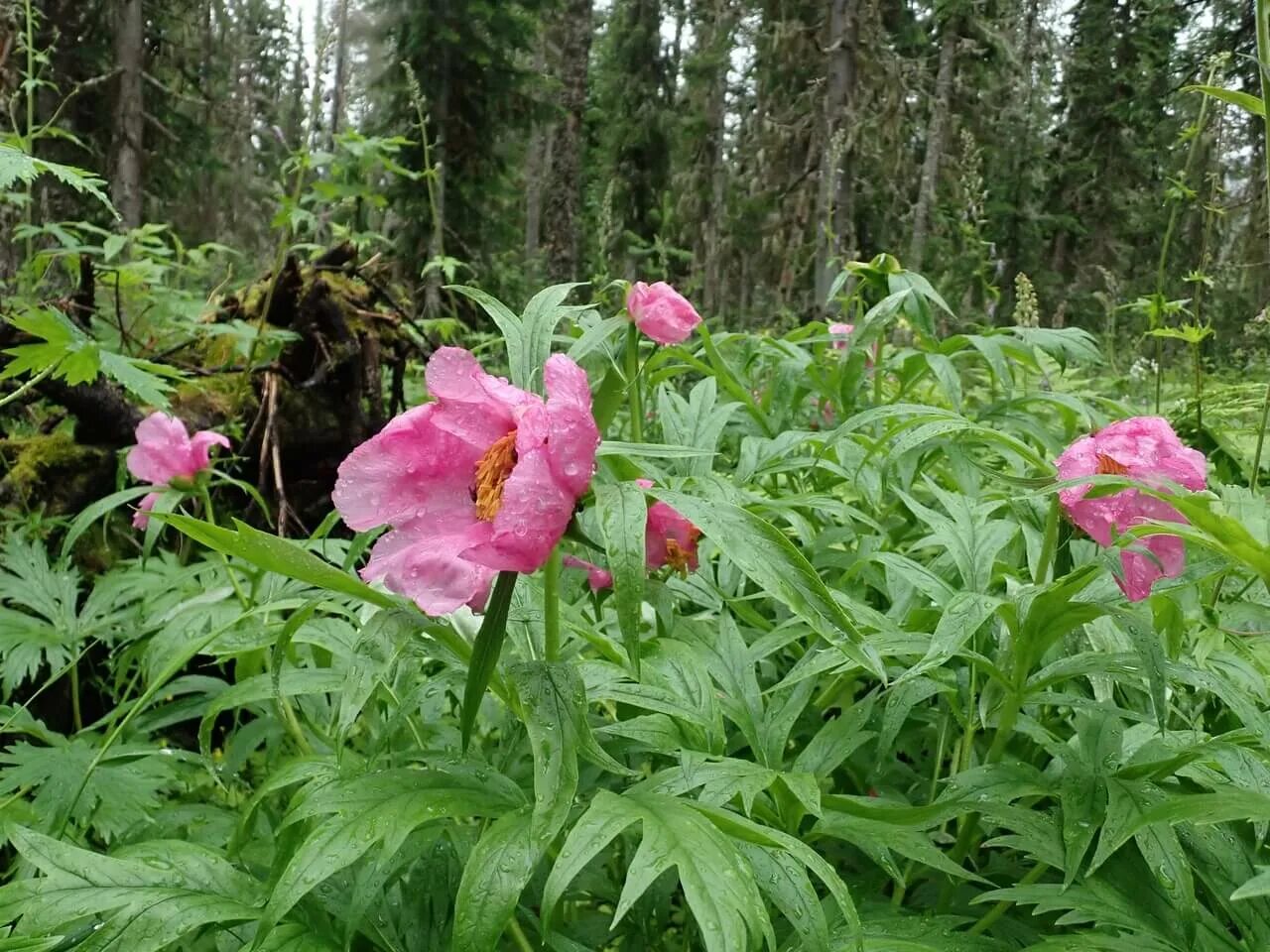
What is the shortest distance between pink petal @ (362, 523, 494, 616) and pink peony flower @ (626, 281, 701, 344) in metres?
0.67

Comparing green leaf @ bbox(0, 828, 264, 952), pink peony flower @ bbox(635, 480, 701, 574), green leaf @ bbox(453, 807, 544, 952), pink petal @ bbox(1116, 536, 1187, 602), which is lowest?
green leaf @ bbox(0, 828, 264, 952)

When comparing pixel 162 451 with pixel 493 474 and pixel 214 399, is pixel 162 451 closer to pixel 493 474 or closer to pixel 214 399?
pixel 493 474

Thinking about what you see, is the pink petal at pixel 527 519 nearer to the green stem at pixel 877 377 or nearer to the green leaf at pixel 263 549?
the green leaf at pixel 263 549

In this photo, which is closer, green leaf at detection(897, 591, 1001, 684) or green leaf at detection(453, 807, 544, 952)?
green leaf at detection(453, 807, 544, 952)

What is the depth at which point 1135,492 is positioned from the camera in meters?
1.08

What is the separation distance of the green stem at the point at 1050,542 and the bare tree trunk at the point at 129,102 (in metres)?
8.73

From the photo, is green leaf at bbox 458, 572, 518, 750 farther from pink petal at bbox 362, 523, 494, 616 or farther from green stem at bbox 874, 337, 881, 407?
green stem at bbox 874, 337, 881, 407

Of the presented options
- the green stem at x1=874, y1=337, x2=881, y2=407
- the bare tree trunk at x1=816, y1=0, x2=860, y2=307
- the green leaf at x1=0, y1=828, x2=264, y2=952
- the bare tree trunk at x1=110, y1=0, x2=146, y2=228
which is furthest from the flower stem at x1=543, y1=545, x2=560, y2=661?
the bare tree trunk at x1=110, y1=0, x2=146, y2=228

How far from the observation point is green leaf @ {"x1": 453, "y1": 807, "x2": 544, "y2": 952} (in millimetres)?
788

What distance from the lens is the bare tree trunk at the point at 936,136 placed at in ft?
31.2

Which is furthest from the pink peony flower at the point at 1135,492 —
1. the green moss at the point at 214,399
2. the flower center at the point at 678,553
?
the green moss at the point at 214,399

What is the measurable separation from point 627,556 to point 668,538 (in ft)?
1.66

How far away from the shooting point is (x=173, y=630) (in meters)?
1.56

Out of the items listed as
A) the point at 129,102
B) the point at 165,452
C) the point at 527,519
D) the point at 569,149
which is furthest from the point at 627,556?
the point at 129,102
